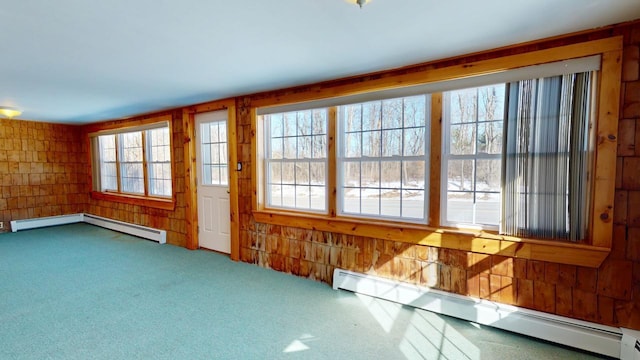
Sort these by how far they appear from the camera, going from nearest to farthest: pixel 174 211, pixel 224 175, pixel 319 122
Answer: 1. pixel 319 122
2. pixel 224 175
3. pixel 174 211

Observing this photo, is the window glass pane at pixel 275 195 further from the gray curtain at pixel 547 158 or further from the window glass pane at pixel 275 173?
the gray curtain at pixel 547 158

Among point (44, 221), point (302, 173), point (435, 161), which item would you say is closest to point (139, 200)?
point (44, 221)

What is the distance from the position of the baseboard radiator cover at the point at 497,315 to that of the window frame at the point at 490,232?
447mm

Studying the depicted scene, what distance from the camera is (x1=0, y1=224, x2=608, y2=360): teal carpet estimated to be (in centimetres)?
216

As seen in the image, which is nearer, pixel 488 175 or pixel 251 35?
pixel 251 35

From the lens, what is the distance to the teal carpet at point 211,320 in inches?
85.2

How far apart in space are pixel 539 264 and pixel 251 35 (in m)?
2.83

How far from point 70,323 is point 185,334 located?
108 cm

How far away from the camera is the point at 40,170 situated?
616 cm

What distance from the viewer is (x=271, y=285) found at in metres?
3.33

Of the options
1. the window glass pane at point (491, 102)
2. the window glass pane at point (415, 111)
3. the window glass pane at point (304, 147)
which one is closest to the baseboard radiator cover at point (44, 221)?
the window glass pane at point (304, 147)

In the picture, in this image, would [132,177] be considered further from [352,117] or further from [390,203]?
[390,203]

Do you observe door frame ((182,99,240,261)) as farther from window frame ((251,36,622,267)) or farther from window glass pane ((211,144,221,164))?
window frame ((251,36,622,267))

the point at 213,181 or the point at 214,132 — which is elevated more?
the point at 214,132
